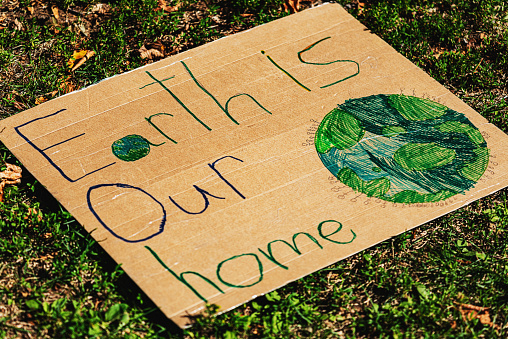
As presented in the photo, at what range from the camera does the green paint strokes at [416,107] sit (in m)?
2.63

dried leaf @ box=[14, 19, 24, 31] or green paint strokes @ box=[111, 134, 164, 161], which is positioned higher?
dried leaf @ box=[14, 19, 24, 31]

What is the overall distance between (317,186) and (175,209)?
556 mm

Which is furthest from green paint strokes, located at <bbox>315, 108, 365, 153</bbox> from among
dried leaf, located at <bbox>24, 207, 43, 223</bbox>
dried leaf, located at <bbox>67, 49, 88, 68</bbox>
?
dried leaf, located at <bbox>67, 49, 88, 68</bbox>

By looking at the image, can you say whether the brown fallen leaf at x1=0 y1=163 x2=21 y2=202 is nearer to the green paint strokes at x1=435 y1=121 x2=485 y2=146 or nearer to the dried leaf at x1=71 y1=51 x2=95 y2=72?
the dried leaf at x1=71 y1=51 x2=95 y2=72

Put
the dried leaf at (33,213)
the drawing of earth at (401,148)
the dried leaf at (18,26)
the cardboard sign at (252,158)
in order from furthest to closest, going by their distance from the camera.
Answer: the dried leaf at (18,26)
the drawing of earth at (401,148)
the dried leaf at (33,213)
the cardboard sign at (252,158)

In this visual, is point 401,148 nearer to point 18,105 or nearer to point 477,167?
point 477,167

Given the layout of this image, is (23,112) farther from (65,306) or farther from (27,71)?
(65,306)

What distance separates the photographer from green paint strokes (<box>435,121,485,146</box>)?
2.56m

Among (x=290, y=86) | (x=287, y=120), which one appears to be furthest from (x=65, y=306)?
(x=290, y=86)

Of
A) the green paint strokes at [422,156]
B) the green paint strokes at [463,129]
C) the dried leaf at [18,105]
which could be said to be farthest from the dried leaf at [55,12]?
the green paint strokes at [463,129]

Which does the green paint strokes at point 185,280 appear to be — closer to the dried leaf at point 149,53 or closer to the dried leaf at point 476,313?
the dried leaf at point 476,313

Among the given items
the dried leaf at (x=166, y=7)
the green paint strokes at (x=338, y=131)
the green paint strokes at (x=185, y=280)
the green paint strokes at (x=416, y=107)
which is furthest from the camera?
the dried leaf at (x=166, y=7)

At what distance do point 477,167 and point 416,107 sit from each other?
0.39 meters

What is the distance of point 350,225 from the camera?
223 cm
